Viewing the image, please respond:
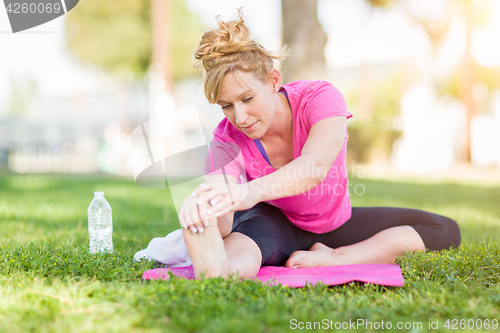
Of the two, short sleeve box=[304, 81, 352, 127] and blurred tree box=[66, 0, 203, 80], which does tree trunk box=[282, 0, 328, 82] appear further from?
blurred tree box=[66, 0, 203, 80]

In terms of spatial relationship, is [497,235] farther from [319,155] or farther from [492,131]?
[492,131]

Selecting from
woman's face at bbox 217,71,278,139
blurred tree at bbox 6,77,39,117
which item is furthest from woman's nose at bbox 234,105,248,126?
blurred tree at bbox 6,77,39,117

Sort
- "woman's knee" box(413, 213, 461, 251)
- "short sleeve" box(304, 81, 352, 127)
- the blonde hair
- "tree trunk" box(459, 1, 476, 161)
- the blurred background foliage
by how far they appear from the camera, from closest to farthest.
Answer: the blonde hair < "short sleeve" box(304, 81, 352, 127) < "woman's knee" box(413, 213, 461, 251) < the blurred background foliage < "tree trunk" box(459, 1, 476, 161)

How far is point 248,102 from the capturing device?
8.34ft

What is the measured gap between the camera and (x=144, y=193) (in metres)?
7.86

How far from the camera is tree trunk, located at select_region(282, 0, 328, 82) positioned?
25.6 feet

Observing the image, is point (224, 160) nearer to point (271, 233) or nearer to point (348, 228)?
point (271, 233)

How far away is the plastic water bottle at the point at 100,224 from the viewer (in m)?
3.06

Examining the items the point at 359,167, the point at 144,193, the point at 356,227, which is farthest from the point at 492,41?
the point at 356,227

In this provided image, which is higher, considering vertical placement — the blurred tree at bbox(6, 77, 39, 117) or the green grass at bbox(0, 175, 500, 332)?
the blurred tree at bbox(6, 77, 39, 117)

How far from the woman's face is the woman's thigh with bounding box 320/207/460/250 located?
0.99m

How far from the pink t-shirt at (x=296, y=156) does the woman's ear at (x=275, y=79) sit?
0.45 ft

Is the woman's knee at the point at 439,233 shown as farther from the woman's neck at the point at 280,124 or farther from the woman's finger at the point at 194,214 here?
the woman's finger at the point at 194,214

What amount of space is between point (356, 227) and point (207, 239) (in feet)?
4.34
